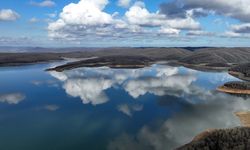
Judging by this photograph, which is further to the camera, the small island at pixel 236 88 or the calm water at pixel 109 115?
the small island at pixel 236 88

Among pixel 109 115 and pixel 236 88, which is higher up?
pixel 109 115

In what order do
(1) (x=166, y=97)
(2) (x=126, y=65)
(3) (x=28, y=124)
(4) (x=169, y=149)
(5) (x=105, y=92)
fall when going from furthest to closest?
(2) (x=126, y=65) < (5) (x=105, y=92) < (1) (x=166, y=97) < (3) (x=28, y=124) < (4) (x=169, y=149)

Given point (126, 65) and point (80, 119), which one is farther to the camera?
point (126, 65)

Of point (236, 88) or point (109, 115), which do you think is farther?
point (236, 88)

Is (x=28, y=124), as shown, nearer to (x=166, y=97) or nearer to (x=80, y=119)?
(x=80, y=119)

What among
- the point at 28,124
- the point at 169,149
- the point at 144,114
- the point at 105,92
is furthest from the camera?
the point at 105,92

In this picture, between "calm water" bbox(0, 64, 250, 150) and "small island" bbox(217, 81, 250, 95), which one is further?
"small island" bbox(217, 81, 250, 95)

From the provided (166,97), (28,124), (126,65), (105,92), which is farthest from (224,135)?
(126,65)
